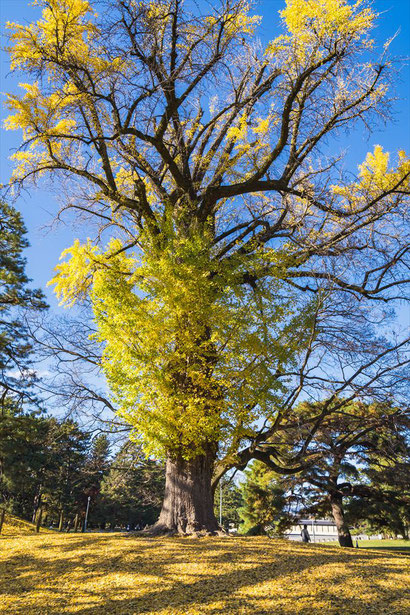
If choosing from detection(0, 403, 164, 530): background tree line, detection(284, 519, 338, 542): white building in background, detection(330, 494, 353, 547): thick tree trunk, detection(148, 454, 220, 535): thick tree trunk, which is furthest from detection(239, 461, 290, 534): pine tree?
detection(148, 454, 220, 535): thick tree trunk

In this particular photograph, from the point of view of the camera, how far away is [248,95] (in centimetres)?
972

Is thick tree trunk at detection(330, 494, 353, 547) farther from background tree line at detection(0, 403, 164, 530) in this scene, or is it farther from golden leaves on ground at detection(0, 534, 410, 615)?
golden leaves on ground at detection(0, 534, 410, 615)

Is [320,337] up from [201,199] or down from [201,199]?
down

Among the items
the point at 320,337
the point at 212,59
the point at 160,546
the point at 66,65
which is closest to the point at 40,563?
the point at 160,546

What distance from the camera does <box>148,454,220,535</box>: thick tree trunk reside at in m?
7.21

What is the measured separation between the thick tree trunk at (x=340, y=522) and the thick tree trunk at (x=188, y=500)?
1171cm

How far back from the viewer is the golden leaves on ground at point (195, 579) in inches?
161

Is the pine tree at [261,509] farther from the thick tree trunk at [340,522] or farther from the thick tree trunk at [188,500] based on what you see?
the thick tree trunk at [188,500]

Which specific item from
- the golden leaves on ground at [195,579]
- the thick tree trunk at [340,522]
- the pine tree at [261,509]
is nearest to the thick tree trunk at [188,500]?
the golden leaves on ground at [195,579]

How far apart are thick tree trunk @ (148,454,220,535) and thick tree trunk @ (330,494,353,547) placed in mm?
11707

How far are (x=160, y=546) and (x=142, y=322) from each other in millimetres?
3512

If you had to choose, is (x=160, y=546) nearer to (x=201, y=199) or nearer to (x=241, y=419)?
(x=241, y=419)

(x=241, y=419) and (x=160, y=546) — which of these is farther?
(x=241, y=419)

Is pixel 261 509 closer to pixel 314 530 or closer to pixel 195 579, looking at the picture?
pixel 195 579
